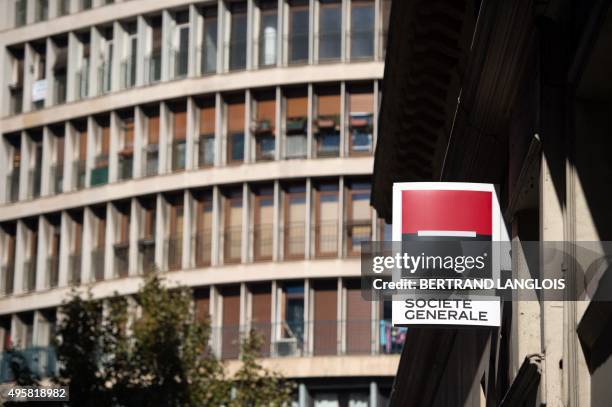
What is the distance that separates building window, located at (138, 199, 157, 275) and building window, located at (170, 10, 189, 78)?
433 centimetres

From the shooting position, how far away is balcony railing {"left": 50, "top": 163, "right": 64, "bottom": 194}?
6159 centimetres

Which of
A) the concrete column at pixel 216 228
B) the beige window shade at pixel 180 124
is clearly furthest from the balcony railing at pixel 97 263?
the beige window shade at pixel 180 124

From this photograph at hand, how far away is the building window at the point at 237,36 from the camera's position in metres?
58.8

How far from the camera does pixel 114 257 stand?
2361 inches

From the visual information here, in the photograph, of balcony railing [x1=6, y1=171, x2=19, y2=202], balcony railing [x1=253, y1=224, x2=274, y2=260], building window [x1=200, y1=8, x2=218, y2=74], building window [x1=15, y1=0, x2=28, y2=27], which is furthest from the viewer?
building window [x1=15, y1=0, x2=28, y2=27]

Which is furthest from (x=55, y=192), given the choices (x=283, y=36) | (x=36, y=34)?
(x=283, y=36)

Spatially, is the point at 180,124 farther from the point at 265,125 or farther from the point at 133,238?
the point at 133,238

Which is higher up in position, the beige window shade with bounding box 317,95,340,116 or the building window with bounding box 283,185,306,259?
the beige window shade with bounding box 317,95,340,116

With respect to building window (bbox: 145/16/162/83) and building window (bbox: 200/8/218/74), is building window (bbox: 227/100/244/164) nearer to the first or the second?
building window (bbox: 200/8/218/74)

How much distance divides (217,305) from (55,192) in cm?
802

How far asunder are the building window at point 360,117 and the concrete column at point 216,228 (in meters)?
4.41

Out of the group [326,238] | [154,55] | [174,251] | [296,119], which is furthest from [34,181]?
[326,238]

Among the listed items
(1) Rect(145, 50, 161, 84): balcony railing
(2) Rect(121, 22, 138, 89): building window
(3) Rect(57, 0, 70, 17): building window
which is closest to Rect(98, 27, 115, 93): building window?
(2) Rect(121, 22, 138, 89): building window

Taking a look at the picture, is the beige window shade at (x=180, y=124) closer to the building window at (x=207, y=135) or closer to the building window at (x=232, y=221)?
the building window at (x=207, y=135)
